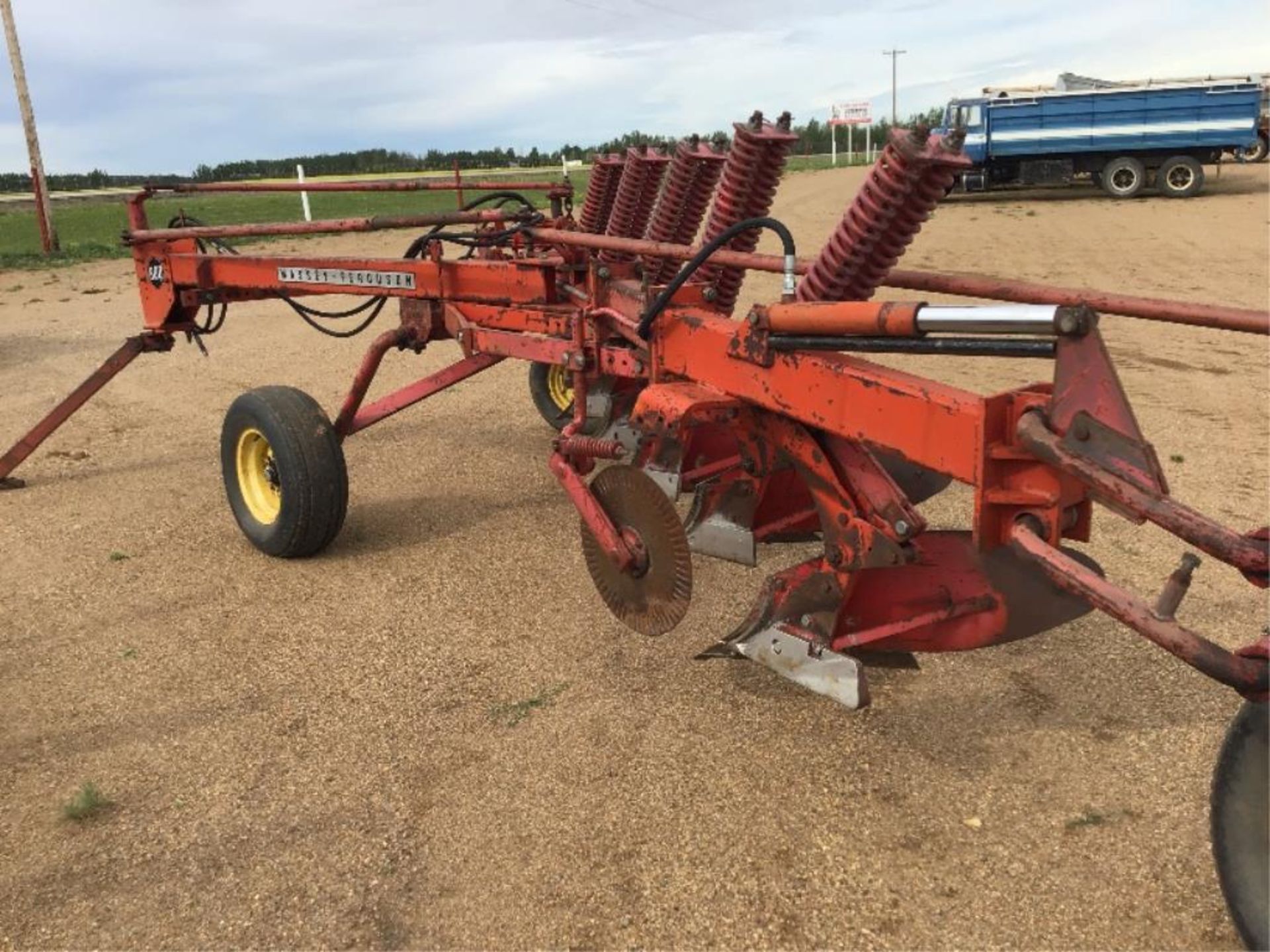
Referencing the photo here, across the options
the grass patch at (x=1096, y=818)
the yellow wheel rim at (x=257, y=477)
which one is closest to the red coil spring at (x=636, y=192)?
the yellow wheel rim at (x=257, y=477)

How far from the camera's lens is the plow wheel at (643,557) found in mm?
3262

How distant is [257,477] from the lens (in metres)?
5.20

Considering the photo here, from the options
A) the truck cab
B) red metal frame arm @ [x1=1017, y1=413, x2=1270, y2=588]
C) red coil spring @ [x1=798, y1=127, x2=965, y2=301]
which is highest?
the truck cab

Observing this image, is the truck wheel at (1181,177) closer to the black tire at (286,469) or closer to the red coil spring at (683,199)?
the red coil spring at (683,199)

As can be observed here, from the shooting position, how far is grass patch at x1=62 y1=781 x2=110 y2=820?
304 centimetres

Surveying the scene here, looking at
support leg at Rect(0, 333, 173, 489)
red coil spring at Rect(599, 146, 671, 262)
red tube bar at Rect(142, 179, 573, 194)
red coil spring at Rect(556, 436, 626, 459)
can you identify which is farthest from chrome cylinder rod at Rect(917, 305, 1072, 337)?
support leg at Rect(0, 333, 173, 489)

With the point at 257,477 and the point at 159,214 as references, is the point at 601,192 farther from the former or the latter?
the point at 159,214

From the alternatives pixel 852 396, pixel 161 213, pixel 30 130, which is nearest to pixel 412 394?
pixel 852 396

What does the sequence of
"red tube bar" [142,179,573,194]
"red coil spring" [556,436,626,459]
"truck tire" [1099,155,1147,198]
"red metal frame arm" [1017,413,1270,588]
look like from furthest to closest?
"truck tire" [1099,155,1147,198] → "red tube bar" [142,179,573,194] → "red coil spring" [556,436,626,459] → "red metal frame arm" [1017,413,1270,588]

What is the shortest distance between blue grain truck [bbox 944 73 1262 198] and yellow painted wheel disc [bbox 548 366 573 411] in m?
15.4

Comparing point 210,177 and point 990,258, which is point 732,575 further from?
point 210,177

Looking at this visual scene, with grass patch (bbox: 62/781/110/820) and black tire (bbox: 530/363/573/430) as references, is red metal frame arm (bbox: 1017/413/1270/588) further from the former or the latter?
black tire (bbox: 530/363/573/430)

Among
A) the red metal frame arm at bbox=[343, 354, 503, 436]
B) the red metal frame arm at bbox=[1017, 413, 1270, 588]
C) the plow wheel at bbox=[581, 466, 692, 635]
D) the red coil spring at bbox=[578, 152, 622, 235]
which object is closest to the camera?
the red metal frame arm at bbox=[1017, 413, 1270, 588]

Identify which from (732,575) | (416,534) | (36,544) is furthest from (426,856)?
(36,544)
